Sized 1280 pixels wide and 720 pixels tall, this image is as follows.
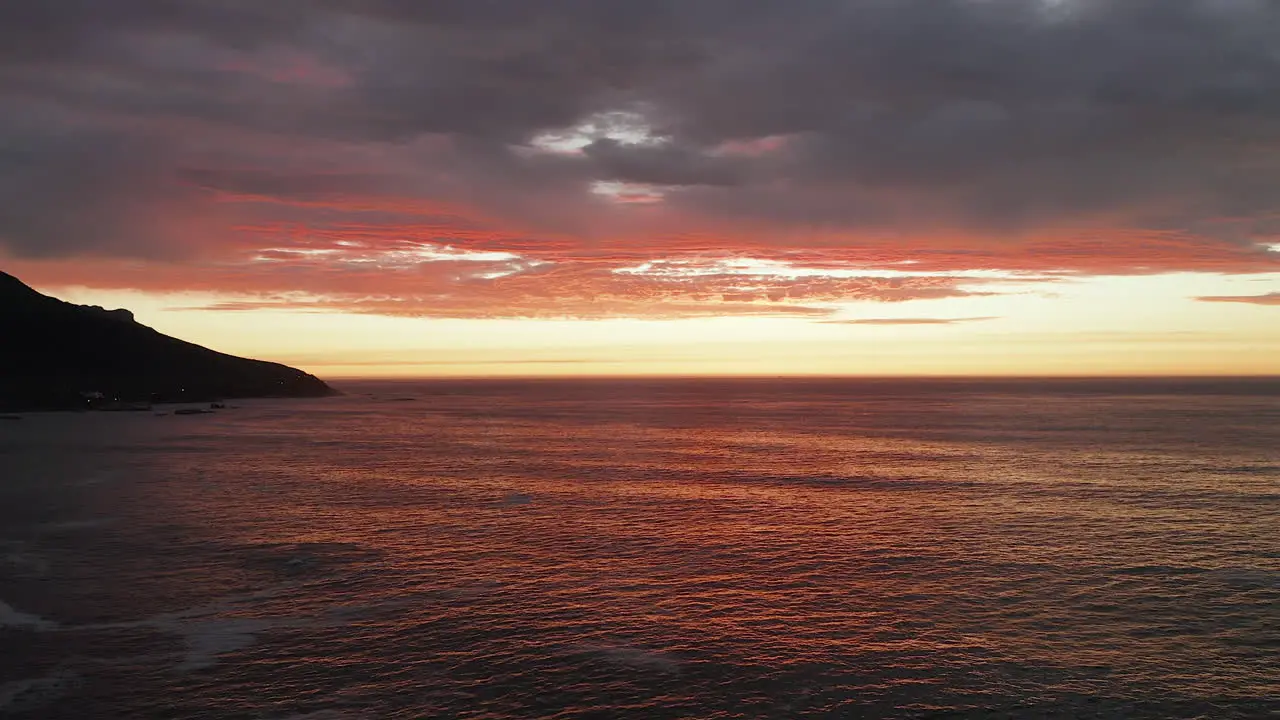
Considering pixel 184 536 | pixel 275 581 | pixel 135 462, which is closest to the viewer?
pixel 275 581

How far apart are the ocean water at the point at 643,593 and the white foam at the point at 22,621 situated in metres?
0.27

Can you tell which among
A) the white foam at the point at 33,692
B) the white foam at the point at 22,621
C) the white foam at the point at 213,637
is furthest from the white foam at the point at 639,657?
the white foam at the point at 22,621

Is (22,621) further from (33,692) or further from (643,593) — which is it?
(643,593)

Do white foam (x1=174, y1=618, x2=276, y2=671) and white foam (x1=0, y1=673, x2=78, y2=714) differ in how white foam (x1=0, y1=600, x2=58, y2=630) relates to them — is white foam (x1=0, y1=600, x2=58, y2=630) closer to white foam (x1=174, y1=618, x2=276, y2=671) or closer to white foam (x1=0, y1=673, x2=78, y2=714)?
white foam (x1=174, y1=618, x2=276, y2=671)

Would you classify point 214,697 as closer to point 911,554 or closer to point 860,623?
point 860,623

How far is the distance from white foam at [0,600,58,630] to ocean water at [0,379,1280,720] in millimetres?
273

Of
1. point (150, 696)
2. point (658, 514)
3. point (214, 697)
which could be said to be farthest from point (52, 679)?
point (658, 514)

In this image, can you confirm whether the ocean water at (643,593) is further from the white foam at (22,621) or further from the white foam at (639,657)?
the white foam at (22,621)

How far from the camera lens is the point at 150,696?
116 feet

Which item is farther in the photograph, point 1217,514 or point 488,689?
point 1217,514

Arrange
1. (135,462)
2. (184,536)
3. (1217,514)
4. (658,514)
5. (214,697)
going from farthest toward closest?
(135,462)
(658,514)
(1217,514)
(184,536)
(214,697)

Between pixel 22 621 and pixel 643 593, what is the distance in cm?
3404

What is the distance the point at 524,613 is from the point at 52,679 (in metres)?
22.1

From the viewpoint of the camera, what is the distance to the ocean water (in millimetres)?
36000
